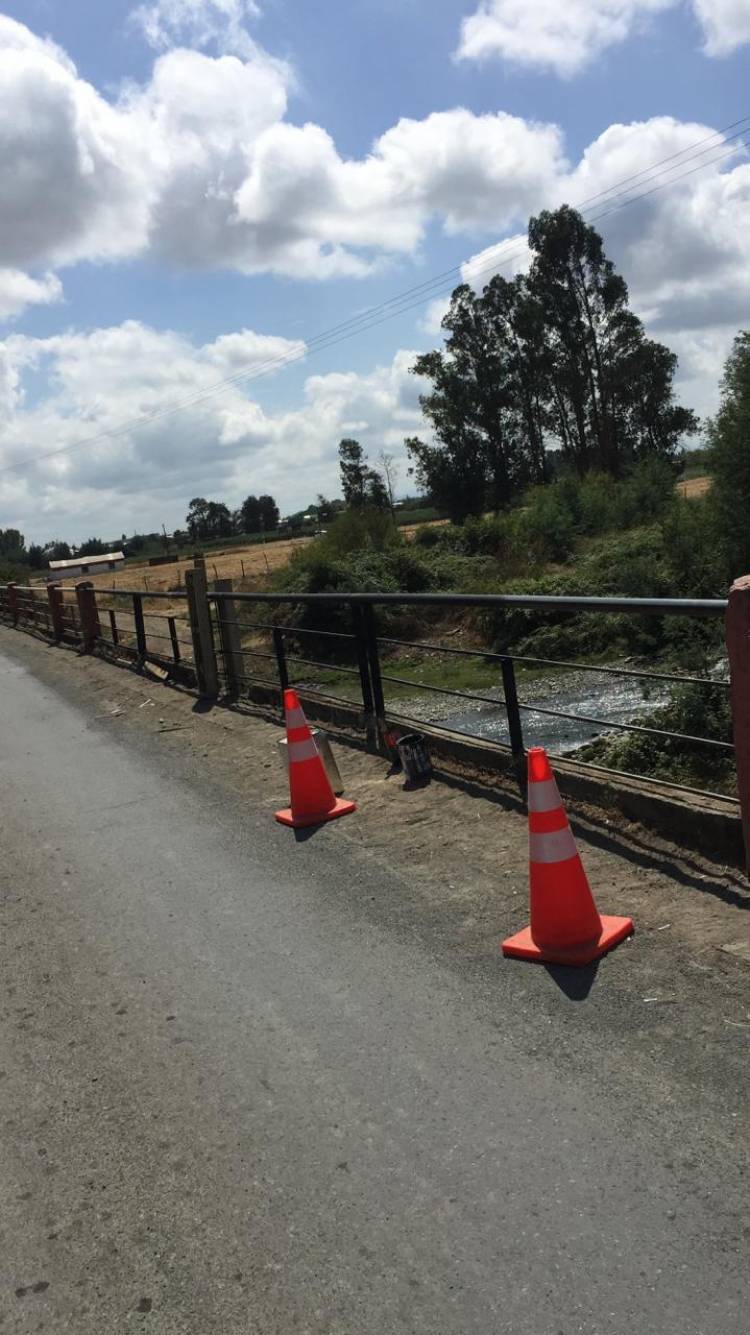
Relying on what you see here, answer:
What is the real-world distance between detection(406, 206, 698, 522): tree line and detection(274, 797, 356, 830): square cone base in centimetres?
5360

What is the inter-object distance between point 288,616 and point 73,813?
49.2 feet

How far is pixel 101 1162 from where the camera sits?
301 centimetres

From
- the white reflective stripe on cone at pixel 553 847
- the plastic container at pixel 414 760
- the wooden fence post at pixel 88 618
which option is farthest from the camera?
the wooden fence post at pixel 88 618

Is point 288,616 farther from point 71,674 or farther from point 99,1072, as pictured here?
point 99,1072

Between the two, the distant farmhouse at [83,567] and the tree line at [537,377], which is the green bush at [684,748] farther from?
the distant farmhouse at [83,567]

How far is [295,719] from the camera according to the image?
21.1ft

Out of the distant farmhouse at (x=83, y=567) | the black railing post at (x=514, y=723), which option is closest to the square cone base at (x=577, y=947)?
the black railing post at (x=514, y=723)

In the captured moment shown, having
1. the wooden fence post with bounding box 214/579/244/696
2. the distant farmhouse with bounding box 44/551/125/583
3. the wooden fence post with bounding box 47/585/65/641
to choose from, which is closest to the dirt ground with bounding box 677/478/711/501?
the wooden fence post with bounding box 47/585/65/641

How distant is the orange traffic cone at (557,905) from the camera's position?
3914mm

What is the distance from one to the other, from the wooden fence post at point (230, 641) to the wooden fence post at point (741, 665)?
7169 millimetres

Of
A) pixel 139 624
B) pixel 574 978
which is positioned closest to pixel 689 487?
pixel 139 624

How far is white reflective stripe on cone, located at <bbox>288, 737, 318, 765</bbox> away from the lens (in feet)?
20.6

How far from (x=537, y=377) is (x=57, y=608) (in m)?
47.7

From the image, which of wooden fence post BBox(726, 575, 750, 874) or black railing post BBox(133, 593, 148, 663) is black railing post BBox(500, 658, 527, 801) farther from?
black railing post BBox(133, 593, 148, 663)
